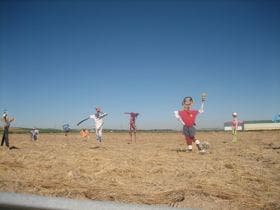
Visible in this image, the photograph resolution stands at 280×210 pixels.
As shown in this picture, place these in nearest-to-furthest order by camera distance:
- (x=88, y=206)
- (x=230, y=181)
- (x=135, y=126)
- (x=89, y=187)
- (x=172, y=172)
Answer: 1. (x=88, y=206)
2. (x=89, y=187)
3. (x=230, y=181)
4. (x=172, y=172)
5. (x=135, y=126)

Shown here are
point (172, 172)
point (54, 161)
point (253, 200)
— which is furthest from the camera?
point (54, 161)

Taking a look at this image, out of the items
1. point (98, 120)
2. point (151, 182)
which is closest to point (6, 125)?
point (98, 120)

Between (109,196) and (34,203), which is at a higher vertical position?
(34,203)

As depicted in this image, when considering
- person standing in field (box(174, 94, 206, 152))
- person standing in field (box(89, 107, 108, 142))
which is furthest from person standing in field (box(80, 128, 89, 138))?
person standing in field (box(174, 94, 206, 152))

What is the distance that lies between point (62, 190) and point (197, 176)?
2.84 m

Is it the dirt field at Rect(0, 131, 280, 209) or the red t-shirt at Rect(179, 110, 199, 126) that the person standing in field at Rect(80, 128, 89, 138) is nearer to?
the red t-shirt at Rect(179, 110, 199, 126)

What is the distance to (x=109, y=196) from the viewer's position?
4.75 m

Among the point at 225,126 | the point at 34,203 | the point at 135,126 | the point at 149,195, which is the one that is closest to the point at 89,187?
the point at 149,195

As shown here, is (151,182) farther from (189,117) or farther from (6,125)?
(6,125)

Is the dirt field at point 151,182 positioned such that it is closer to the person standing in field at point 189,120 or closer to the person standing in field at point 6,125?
the person standing in field at point 189,120

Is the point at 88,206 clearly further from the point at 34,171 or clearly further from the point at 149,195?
the point at 34,171

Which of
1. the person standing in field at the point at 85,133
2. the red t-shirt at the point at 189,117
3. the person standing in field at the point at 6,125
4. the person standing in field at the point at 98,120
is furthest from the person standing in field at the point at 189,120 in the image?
the person standing in field at the point at 85,133

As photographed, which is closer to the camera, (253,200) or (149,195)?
(253,200)

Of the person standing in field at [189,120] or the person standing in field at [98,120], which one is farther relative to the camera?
the person standing in field at [98,120]
